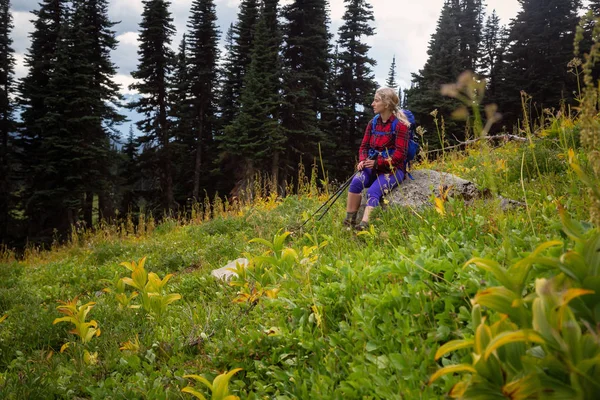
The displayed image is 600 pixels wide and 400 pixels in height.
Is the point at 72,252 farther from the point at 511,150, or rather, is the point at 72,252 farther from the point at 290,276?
the point at 511,150

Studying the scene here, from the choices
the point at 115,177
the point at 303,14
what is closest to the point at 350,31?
the point at 303,14

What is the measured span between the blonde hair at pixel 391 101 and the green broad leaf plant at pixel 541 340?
3.94 metres

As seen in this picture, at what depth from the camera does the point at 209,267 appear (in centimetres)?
525

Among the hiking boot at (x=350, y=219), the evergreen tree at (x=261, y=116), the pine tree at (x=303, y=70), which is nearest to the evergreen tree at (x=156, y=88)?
the evergreen tree at (x=261, y=116)

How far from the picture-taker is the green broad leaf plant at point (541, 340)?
1046mm

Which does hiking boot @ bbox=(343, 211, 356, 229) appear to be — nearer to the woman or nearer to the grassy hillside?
the woman

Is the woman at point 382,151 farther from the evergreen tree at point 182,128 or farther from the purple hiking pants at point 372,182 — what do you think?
the evergreen tree at point 182,128

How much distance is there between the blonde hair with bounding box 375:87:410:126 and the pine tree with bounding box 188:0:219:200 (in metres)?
21.8

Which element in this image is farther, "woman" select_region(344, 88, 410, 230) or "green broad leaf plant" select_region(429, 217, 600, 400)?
"woman" select_region(344, 88, 410, 230)

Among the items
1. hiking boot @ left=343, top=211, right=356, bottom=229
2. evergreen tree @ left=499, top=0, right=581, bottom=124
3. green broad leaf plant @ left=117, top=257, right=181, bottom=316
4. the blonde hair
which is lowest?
green broad leaf plant @ left=117, top=257, right=181, bottom=316

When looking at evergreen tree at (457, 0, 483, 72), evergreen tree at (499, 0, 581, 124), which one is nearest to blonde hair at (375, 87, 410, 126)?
evergreen tree at (499, 0, 581, 124)

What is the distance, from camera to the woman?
4.94 m

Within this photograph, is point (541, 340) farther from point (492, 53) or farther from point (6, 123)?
point (492, 53)

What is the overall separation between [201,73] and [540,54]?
83.1ft
